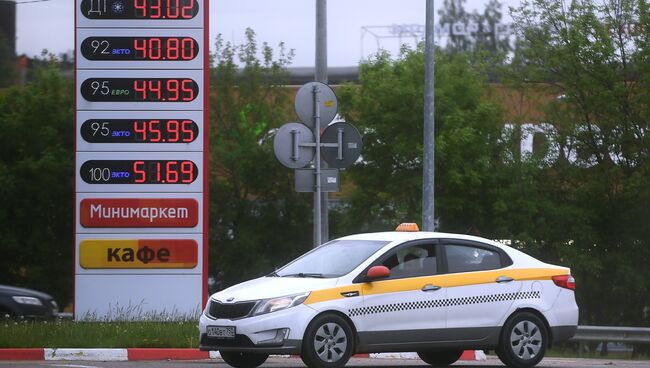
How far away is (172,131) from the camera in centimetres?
1995

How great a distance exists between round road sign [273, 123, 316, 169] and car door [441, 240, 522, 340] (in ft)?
12.1

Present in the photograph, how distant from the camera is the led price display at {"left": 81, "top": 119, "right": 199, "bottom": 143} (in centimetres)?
1995

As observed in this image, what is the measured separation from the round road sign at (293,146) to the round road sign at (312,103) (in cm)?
25

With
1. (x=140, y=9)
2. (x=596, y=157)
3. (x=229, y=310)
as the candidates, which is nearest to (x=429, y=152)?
(x=140, y=9)

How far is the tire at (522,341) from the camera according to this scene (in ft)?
43.8

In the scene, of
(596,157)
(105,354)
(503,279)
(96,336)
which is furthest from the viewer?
(596,157)

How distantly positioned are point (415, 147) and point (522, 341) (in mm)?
22996

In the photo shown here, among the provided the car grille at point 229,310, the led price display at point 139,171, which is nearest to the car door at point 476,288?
the car grille at point 229,310

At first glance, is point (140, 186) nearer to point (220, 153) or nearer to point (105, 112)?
point (105, 112)

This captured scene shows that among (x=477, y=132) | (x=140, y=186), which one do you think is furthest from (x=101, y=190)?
(x=477, y=132)

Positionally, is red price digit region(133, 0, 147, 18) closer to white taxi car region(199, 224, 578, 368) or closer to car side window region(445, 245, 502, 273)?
Result: white taxi car region(199, 224, 578, 368)

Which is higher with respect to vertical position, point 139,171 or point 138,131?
point 138,131

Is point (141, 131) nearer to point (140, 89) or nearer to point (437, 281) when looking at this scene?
point (140, 89)

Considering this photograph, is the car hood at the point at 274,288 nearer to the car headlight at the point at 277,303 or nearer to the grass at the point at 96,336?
the car headlight at the point at 277,303
